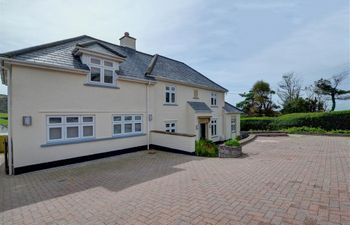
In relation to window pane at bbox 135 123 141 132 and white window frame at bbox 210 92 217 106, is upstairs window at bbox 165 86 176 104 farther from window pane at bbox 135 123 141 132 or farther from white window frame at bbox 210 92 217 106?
white window frame at bbox 210 92 217 106

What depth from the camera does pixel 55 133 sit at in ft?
30.6

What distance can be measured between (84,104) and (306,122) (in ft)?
84.6

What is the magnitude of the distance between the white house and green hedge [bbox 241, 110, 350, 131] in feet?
54.9

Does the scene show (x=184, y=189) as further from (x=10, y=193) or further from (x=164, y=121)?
(x=164, y=121)

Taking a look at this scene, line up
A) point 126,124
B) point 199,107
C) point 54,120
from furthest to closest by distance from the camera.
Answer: point 199,107
point 126,124
point 54,120

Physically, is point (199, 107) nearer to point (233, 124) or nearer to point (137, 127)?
point (137, 127)

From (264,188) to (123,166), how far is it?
20.2 feet

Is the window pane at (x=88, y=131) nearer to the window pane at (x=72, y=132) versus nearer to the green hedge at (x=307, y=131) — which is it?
the window pane at (x=72, y=132)

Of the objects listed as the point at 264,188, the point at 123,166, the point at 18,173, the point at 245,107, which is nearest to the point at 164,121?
the point at 123,166

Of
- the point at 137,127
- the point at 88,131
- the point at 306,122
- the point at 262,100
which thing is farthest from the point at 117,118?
the point at 262,100

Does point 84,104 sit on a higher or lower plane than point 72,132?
higher

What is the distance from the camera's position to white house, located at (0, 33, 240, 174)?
8266mm

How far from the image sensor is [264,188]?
222 inches

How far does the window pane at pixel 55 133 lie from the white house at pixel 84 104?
0.02 metres
